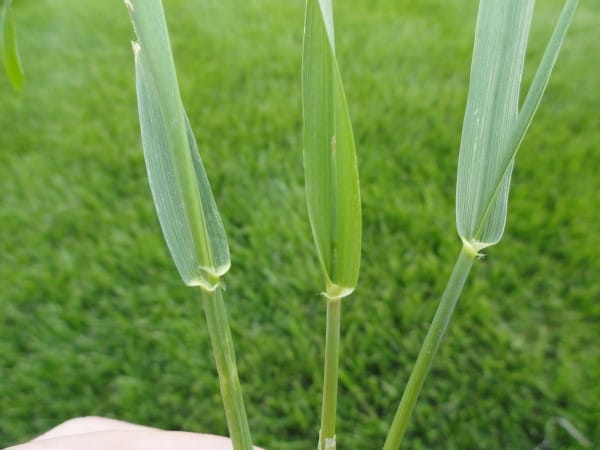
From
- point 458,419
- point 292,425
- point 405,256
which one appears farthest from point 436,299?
point 292,425

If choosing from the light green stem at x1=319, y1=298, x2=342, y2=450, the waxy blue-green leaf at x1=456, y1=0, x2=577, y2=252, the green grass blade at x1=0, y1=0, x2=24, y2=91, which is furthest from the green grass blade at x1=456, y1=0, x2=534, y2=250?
the green grass blade at x1=0, y1=0, x2=24, y2=91

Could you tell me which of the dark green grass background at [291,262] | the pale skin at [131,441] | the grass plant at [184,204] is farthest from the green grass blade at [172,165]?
the dark green grass background at [291,262]

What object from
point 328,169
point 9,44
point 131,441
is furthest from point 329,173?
point 131,441

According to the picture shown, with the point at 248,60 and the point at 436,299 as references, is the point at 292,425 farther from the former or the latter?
the point at 248,60

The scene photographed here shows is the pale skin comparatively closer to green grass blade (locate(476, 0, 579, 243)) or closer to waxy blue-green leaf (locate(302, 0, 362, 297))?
waxy blue-green leaf (locate(302, 0, 362, 297))

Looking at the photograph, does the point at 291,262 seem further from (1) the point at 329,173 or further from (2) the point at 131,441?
(1) the point at 329,173

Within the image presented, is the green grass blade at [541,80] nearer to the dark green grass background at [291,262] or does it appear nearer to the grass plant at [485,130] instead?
the grass plant at [485,130]
